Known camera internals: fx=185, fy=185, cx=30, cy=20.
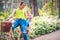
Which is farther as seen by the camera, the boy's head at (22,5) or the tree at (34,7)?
→ the tree at (34,7)

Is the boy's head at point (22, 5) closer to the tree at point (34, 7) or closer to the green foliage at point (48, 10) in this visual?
the tree at point (34, 7)

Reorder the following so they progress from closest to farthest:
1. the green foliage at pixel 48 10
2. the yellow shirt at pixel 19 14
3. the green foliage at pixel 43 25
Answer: the yellow shirt at pixel 19 14 < the green foliage at pixel 43 25 < the green foliage at pixel 48 10

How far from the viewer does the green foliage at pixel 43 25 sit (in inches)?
145

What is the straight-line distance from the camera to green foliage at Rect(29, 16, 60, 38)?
368 cm

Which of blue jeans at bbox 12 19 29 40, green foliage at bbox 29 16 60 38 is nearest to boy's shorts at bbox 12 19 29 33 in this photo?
blue jeans at bbox 12 19 29 40

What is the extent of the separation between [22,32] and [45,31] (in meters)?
0.54

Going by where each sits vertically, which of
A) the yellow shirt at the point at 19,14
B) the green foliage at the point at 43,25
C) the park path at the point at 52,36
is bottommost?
the park path at the point at 52,36

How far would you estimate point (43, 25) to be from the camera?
3.81m

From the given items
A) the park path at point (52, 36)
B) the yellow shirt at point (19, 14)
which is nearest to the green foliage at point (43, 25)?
the park path at point (52, 36)

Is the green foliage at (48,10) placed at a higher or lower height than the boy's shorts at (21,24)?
higher

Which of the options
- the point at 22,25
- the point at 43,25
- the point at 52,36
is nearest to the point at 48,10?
the point at 43,25

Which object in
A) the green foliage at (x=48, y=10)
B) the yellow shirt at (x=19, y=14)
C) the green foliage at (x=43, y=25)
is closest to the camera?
the yellow shirt at (x=19, y=14)

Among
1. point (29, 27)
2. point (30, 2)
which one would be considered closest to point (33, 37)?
point (29, 27)

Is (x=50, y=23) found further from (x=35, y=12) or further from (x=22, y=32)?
(x=22, y=32)
